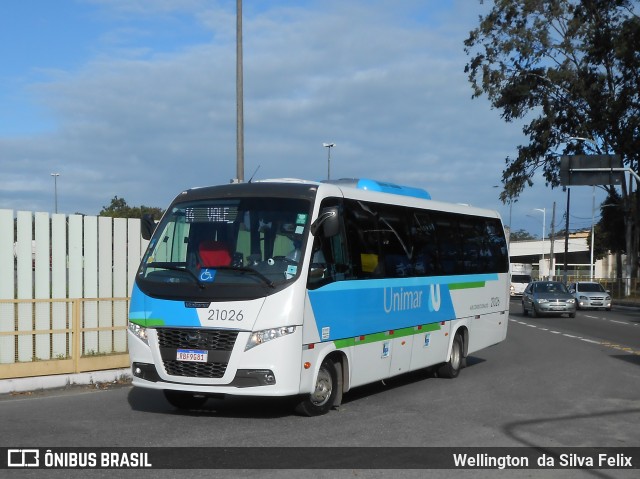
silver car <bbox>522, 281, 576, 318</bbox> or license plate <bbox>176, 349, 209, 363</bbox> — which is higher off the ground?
license plate <bbox>176, 349, 209, 363</bbox>

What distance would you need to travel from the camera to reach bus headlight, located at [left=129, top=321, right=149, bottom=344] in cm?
1057

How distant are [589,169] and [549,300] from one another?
30.4 feet

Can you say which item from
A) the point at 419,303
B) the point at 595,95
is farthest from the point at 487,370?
Result: the point at 595,95

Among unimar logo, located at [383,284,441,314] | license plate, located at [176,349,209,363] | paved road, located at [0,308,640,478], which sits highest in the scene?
unimar logo, located at [383,284,441,314]

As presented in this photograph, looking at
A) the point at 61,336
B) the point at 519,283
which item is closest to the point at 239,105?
the point at 61,336

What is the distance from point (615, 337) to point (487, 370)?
1060cm

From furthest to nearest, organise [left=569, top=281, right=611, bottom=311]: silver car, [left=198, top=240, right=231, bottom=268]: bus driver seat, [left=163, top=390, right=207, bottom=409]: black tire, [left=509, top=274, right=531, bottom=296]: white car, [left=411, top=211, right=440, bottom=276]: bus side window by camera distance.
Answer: [left=509, top=274, right=531, bottom=296]: white car, [left=569, top=281, right=611, bottom=311]: silver car, [left=411, top=211, right=440, bottom=276]: bus side window, [left=163, top=390, right=207, bottom=409]: black tire, [left=198, top=240, right=231, bottom=268]: bus driver seat

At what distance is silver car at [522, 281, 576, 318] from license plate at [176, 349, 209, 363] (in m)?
29.1

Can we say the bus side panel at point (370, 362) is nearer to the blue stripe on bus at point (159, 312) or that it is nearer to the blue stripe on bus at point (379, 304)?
the blue stripe on bus at point (379, 304)

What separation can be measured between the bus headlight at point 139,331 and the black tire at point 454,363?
19.9 ft

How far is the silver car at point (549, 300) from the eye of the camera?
37344mm

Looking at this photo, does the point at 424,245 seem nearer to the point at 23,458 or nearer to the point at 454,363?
the point at 454,363

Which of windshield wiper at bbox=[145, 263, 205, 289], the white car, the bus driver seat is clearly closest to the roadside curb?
windshield wiper at bbox=[145, 263, 205, 289]

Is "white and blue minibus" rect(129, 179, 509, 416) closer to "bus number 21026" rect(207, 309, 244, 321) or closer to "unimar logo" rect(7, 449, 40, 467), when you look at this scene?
"bus number 21026" rect(207, 309, 244, 321)
